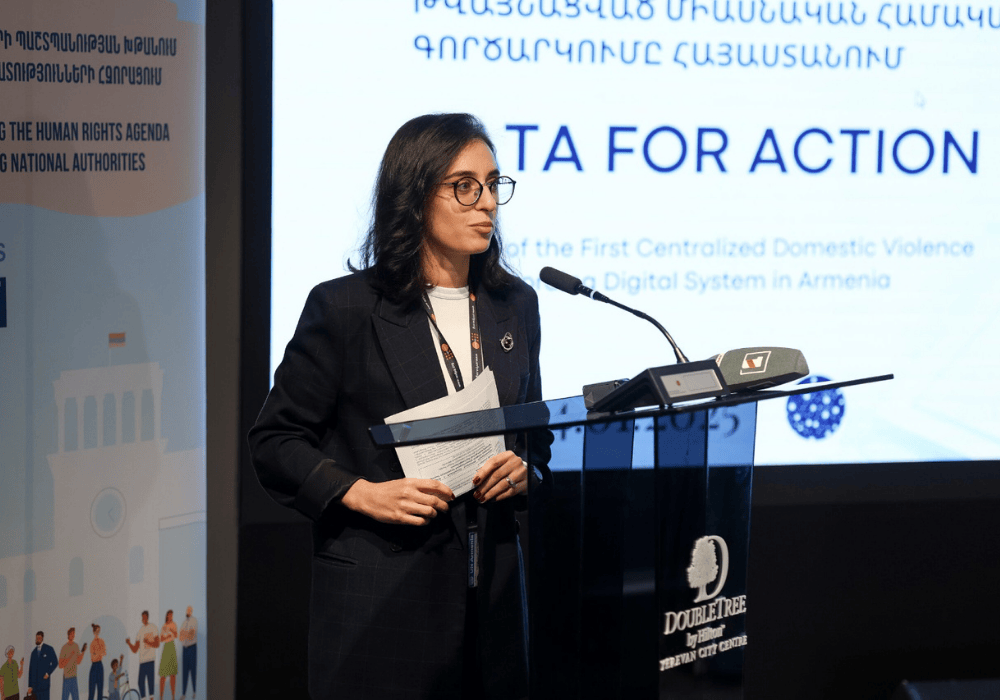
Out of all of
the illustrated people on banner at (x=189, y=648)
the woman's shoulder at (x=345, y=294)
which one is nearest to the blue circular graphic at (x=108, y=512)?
the illustrated people on banner at (x=189, y=648)

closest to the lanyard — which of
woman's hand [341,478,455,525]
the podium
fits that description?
woman's hand [341,478,455,525]

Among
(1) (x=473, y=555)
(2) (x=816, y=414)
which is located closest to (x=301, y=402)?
(1) (x=473, y=555)

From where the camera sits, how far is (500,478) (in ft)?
5.20

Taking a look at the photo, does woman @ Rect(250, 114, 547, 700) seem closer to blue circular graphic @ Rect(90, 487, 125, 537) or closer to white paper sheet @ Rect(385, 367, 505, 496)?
white paper sheet @ Rect(385, 367, 505, 496)

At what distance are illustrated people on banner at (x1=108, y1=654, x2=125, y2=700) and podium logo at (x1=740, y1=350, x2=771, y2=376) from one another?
2.03 metres

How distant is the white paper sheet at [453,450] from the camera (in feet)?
5.19

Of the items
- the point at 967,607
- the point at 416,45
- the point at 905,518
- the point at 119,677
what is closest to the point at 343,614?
the point at 119,677

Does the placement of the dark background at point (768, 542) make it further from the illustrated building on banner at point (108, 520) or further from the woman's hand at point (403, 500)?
the woman's hand at point (403, 500)

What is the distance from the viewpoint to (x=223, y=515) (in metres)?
2.89

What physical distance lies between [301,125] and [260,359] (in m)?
0.71

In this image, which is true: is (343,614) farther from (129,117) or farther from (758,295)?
(758,295)

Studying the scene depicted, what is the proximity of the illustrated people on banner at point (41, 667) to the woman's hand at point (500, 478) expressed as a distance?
1.53 meters

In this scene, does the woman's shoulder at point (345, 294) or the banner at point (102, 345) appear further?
the banner at point (102, 345)

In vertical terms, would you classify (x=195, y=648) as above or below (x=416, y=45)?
below
